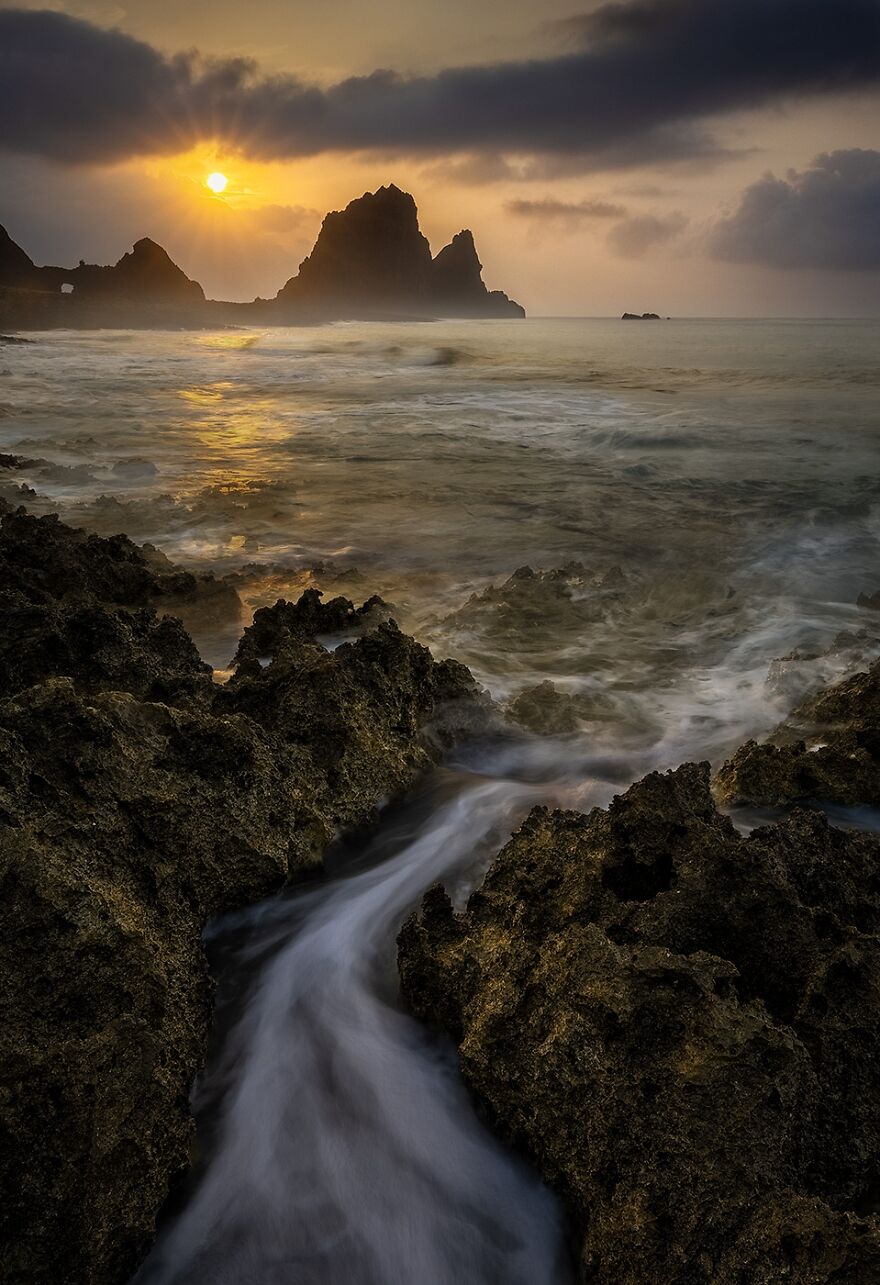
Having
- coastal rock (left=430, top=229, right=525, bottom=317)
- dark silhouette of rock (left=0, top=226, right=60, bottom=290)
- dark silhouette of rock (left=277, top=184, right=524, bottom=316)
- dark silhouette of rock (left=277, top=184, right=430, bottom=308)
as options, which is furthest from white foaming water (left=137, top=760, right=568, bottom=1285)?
coastal rock (left=430, top=229, right=525, bottom=317)

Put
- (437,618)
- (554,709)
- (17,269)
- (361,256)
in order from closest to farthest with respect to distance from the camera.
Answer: (554,709), (437,618), (17,269), (361,256)

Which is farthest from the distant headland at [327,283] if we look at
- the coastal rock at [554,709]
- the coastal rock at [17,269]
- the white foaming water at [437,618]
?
the coastal rock at [554,709]

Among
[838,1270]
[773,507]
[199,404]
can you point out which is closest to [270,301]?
[199,404]

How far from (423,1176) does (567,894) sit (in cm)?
94

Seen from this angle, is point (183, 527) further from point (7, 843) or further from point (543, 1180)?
point (543, 1180)

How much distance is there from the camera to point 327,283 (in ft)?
517

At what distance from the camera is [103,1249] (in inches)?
76.8

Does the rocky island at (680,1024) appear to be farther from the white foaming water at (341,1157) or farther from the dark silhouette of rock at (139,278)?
the dark silhouette of rock at (139,278)

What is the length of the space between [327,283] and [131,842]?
565 ft

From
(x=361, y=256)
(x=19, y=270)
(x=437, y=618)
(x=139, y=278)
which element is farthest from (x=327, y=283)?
(x=437, y=618)

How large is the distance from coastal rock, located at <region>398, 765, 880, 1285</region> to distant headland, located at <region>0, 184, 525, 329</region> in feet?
301

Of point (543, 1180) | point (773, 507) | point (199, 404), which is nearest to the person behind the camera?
point (543, 1180)

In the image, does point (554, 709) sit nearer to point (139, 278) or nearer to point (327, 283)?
point (139, 278)

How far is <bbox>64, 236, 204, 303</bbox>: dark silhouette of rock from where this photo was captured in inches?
4368
